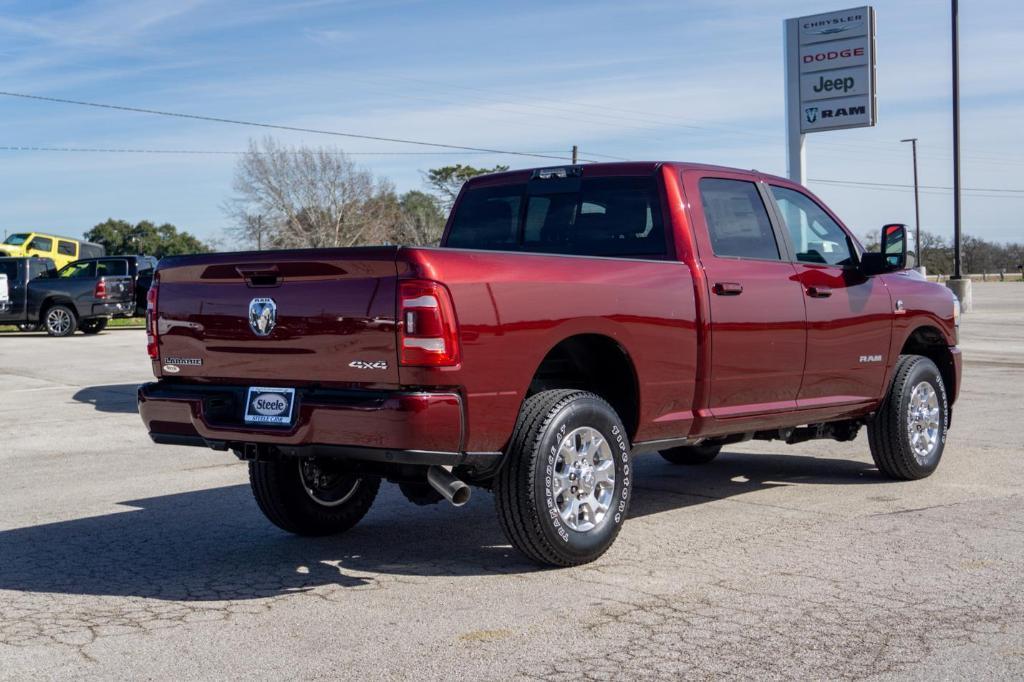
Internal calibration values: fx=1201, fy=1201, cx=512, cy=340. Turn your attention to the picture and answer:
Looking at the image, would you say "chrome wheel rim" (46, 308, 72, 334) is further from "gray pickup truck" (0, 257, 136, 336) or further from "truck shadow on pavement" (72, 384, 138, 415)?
"truck shadow on pavement" (72, 384, 138, 415)

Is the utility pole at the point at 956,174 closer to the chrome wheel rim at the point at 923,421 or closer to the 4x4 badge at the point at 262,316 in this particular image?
the chrome wheel rim at the point at 923,421

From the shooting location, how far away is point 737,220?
7.00m

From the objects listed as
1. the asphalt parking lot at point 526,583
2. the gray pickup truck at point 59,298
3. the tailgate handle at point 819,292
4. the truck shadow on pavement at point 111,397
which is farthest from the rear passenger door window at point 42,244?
the tailgate handle at point 819,292

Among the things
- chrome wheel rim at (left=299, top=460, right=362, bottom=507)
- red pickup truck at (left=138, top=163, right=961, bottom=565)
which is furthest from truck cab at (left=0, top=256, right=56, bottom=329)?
chrome wheel rim at (left=299, top=460, right=362, bottom=507)

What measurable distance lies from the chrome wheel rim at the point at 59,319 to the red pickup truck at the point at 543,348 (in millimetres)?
22882

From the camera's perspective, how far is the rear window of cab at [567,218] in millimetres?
6676

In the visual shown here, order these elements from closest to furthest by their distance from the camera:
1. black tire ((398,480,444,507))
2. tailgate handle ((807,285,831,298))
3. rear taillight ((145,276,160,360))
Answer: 1. black tire ((398,480,444,507))
2. rear taillight ((145,276,160,360))
3. tailgate handle ((807,285,831,298))

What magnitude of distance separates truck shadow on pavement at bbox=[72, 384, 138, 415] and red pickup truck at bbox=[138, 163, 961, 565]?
704cm

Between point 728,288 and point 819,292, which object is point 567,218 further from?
point 819,292

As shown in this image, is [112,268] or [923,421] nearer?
[923,421]

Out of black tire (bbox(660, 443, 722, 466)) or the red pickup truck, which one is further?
black tire (bbox(660, 443, 722, 466))

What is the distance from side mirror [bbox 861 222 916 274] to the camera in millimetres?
7629

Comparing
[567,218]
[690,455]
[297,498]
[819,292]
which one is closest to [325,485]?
[297,498]

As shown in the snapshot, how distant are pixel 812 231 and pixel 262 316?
3821 mm
